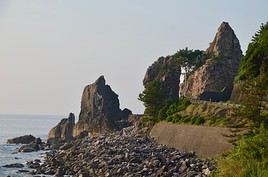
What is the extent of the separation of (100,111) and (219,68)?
3119 cm

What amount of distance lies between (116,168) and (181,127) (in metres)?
13.9

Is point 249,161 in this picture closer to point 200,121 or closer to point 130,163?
point 130,163

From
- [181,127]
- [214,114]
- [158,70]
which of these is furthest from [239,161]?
[158,70]

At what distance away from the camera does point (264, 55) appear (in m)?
52.0

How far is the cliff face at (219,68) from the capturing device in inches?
3054

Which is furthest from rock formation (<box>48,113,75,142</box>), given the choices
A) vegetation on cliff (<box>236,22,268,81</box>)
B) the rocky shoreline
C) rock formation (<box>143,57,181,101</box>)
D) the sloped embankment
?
vegetation on cliff (<box>236,22,268,81</box>)

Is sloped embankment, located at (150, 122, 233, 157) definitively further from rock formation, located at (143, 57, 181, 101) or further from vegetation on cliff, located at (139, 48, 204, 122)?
rock formation, located at (143, 57, 181, 101)

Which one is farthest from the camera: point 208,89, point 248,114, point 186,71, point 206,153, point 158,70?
point 158,70

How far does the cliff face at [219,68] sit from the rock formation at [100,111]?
1899cm

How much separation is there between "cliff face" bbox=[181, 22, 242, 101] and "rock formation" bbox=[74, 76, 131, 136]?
62.3 ft

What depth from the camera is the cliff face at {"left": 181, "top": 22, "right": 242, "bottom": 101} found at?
7756 centimetres

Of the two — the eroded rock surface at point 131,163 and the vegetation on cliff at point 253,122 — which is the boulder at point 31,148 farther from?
the vegetation on cliff at point 253,122

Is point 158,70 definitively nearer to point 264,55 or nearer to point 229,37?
point 229,37

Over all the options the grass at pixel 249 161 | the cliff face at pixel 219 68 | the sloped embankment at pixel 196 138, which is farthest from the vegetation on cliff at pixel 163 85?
the grass at pixel 249 161
